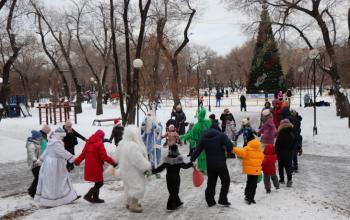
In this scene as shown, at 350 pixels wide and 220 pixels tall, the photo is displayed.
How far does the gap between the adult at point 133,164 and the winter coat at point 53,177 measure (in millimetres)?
1240

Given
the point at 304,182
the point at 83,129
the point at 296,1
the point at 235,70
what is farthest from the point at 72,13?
the point at 235,70

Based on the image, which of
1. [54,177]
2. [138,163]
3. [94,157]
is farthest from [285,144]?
[54,177]

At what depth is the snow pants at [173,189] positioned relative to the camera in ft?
26.0

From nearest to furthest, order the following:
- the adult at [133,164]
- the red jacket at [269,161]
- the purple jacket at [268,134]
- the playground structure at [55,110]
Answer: the adult at [133,164] → the red jacket at [269,161] → the purple jacket at [268,134] → the playground structure at [55,110]

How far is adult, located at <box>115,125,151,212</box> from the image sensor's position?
765 centimetres

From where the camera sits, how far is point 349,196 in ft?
30.2

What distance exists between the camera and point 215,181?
8.11 metres

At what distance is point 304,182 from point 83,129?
14.3m

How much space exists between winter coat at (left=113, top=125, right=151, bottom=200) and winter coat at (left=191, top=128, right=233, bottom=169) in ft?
3.08

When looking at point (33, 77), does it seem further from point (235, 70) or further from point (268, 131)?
point (268, 131)

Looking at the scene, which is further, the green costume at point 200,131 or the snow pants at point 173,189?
the green costume at point 200,131

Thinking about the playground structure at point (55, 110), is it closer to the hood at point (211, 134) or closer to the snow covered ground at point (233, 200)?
the snow covered ground at point (233, 200)

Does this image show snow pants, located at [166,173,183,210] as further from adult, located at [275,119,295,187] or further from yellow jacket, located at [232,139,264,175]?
adult, located at [275,119,295,187]

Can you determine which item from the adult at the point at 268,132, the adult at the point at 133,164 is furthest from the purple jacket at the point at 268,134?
the adult at the point at 133,164
